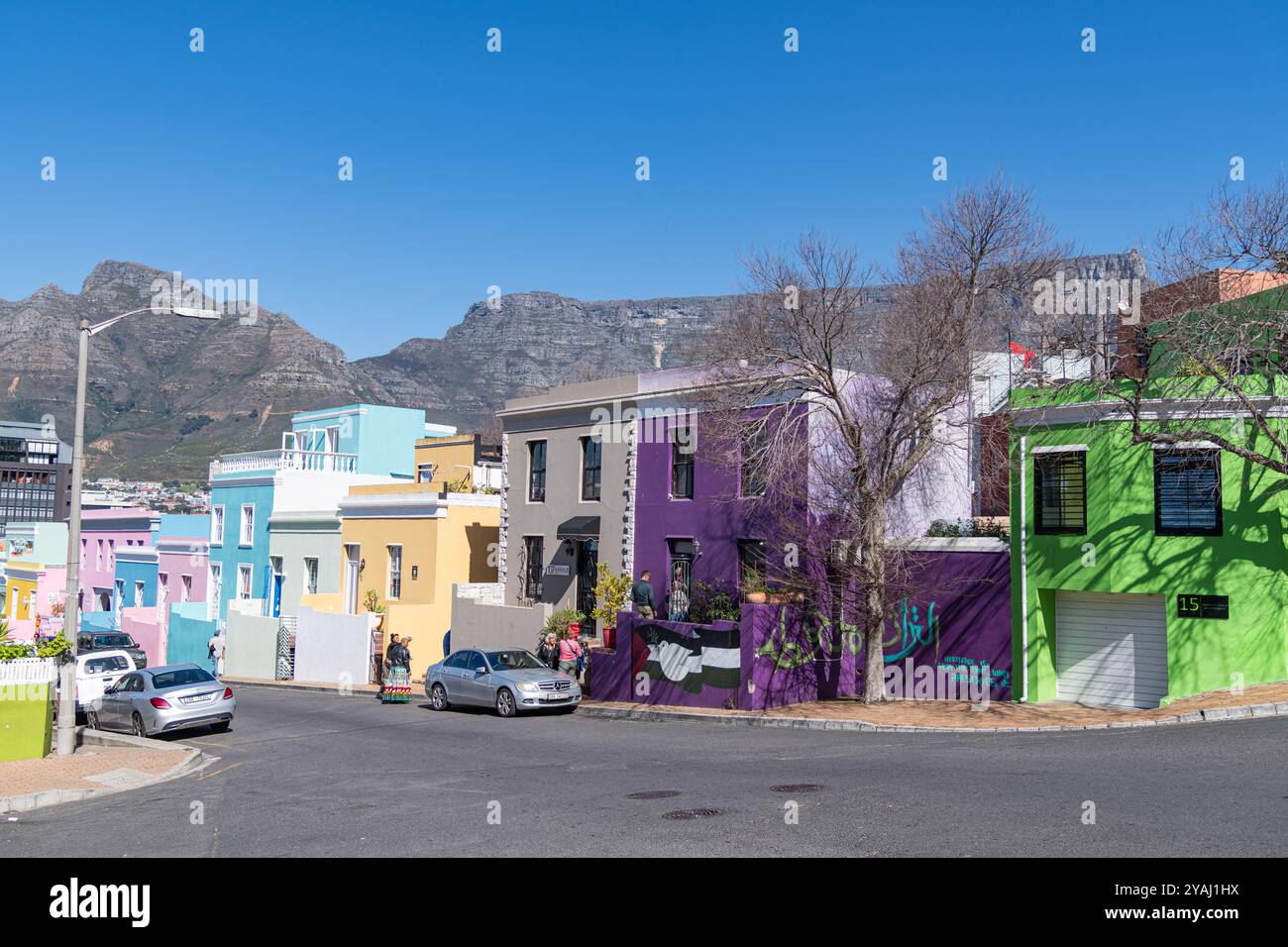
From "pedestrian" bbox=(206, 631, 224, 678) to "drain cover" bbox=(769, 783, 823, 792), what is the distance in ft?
102

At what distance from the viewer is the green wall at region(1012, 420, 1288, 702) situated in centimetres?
1931

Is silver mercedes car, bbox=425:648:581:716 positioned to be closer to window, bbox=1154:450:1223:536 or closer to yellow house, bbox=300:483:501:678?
yellow house, bbox=300:483:501:678

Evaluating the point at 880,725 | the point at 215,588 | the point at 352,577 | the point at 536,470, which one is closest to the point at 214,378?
the point at 215,588

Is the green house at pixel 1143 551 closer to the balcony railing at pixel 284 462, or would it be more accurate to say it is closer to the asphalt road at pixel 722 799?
the asphalt road at pixel 722 799

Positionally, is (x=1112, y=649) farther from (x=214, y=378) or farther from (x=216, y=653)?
(x=214, y=378)

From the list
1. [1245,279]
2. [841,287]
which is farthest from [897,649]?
[1245,279]

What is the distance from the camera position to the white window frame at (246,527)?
42.8 m

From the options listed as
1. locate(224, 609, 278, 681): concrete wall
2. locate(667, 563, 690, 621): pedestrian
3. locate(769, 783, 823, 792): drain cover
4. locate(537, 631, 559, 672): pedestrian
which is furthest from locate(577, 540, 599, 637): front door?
locate(769, 783, 823, 792): drain cover

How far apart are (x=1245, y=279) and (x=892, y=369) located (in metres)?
9.91

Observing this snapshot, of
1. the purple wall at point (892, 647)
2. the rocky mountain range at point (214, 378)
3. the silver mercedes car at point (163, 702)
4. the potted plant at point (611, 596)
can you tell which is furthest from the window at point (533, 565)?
the rocky mountain range at point (214, 378)

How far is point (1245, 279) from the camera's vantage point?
83.5 feet

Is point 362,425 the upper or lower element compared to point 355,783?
upper
